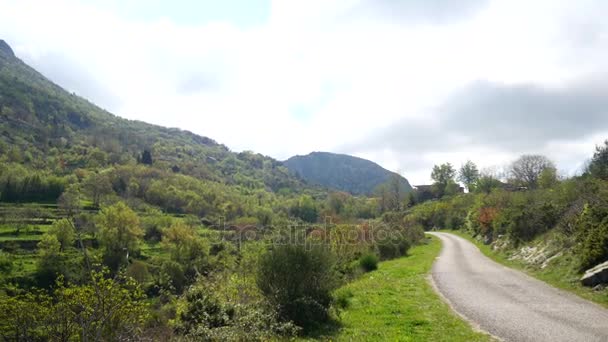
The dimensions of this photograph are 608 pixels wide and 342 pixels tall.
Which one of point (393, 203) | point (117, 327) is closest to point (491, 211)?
point (117, 327)

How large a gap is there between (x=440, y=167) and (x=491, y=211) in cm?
8081

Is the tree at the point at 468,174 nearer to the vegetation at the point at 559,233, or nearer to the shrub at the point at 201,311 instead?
the vegetation at the point at 559,233

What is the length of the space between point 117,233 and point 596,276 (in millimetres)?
86909

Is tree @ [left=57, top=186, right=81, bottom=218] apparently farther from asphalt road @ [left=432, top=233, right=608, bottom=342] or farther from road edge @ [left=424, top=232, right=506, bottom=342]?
asphalt road @ [left=432, top=233, right=608, bottom=342]

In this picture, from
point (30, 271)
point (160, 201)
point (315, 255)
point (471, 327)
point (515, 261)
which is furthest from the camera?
point (160, 201)

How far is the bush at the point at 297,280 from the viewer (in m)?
12.5

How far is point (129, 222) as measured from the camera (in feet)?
290

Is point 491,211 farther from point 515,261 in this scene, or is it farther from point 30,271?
point 30,271

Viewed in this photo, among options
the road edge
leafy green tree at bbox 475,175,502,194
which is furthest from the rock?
leafy green tree at bbox 475,175,502,194

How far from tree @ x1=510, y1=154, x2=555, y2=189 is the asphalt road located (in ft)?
237

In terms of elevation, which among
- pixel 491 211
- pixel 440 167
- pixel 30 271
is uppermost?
pixel 440 167

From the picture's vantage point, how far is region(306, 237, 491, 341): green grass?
1031cm

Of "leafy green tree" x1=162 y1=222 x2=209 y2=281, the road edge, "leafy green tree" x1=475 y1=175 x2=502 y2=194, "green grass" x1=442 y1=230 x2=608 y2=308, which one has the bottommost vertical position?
"leafy green tree" x1=162 y1=222 x2=209 y2=281

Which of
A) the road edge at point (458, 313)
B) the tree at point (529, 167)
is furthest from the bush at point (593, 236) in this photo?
the tree at point (529, 167)
